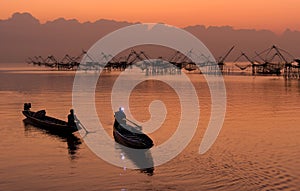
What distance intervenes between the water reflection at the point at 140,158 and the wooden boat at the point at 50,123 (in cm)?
557

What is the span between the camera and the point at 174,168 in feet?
67.2

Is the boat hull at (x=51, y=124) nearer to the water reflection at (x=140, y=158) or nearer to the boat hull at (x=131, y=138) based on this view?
the boat hull at (x=131, y=138)

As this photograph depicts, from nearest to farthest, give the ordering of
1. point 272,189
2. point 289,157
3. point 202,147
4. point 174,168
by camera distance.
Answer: point 272,189 → point 174,168 → point 289,157 → point 202,147

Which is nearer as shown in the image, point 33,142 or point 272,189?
point 272,189

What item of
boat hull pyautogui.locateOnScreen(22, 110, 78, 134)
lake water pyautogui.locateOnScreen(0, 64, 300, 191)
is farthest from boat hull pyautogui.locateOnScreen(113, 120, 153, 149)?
boat hull pyautogui.locateOnScreen(22, 110, 78, 134)

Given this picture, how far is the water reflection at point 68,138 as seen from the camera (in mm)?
24531

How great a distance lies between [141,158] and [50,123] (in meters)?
11.1

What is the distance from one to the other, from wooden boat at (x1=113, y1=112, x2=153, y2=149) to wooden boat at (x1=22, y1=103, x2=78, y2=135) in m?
3.81

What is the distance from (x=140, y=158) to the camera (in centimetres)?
2270

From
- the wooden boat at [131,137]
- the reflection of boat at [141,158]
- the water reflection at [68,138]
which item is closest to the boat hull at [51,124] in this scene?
the water reflection at [68,138]

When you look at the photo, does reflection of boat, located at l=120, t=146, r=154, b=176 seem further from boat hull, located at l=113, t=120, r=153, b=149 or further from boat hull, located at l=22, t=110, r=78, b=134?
boat hull, located at l=22, t=110, r=78, b=134

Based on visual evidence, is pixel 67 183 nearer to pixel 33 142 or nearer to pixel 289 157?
pixel 33 142

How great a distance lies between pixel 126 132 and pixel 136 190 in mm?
9541

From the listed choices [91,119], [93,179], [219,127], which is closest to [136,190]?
[93,179]
